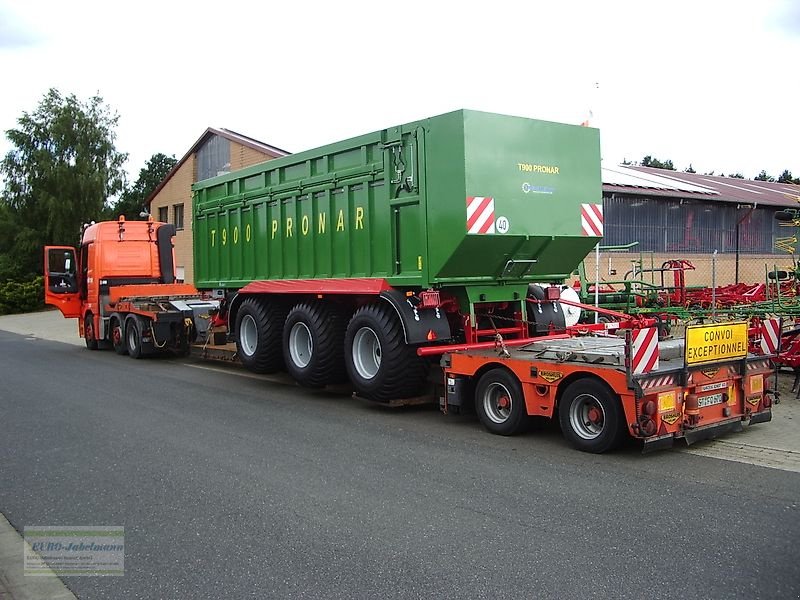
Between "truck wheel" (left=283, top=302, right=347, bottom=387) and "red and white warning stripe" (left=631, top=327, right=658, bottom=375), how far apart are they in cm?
481

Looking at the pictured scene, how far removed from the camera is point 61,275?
19625mm

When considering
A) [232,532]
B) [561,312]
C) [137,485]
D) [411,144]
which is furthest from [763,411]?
[137,485]

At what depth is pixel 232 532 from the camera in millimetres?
5062

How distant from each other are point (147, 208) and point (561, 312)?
33841 mm

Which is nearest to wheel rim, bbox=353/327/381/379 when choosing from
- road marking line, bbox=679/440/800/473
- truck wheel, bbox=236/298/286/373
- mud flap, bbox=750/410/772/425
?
truck wheel, bbox=236/298/286/373

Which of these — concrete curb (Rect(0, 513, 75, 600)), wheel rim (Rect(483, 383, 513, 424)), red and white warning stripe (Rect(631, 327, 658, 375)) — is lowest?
concrete curb (Rect(0, 513, 75, 600))

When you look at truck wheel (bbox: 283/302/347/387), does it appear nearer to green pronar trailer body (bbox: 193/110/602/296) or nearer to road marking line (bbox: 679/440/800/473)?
green pronar trailer body (bbox: 193/110/602/296)

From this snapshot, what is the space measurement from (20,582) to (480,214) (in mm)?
5758

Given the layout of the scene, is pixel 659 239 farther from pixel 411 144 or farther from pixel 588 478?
pixel 588 478

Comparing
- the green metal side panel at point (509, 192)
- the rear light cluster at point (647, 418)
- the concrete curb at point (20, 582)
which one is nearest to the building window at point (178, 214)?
the green metal side panel at point (509, 192)

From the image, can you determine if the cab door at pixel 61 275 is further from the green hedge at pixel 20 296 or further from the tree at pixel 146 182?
the tree at pixel 146 182

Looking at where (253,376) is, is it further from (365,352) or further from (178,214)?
(178,214)

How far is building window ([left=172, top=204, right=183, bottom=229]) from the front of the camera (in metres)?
34.9

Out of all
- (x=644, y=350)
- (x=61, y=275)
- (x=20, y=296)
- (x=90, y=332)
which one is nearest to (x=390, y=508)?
(x=644, y=350)
